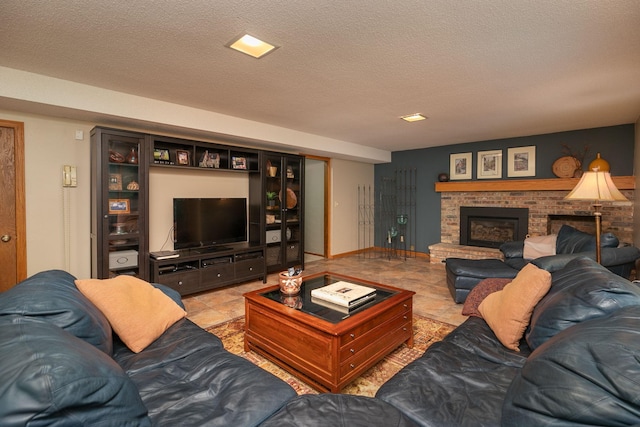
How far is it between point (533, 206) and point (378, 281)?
3.11 metres

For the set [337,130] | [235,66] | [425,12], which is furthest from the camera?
[337,130]

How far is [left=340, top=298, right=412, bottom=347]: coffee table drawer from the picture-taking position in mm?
2018

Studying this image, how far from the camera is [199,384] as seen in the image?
1.47 metres

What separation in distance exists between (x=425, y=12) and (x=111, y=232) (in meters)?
3.68

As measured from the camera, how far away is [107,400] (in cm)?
89

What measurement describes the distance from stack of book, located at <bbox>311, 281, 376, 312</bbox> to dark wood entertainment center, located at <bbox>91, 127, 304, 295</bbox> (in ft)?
7.04

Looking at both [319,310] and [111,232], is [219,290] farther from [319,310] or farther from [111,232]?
[319,310]

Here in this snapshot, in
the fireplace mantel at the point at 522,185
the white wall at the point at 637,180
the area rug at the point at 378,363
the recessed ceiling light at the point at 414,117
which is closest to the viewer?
the area rug at the point at 378,363

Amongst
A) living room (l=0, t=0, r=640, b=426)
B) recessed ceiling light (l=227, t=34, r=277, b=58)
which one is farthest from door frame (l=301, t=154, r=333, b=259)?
recessed ceiling light (l=227, t=34, r=277, b=58)

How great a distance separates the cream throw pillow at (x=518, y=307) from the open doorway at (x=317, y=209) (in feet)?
15.8

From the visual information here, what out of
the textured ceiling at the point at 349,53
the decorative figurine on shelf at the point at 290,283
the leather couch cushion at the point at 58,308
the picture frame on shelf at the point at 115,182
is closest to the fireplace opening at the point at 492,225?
the textured ceiling at the point at 349,53

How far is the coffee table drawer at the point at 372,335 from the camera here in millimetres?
2006

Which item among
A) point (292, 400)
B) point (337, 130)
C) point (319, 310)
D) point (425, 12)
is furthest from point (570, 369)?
point (337, 130)

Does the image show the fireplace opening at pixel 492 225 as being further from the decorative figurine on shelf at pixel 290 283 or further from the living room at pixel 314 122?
the decorative figurine on shelf at pixel 290 283
